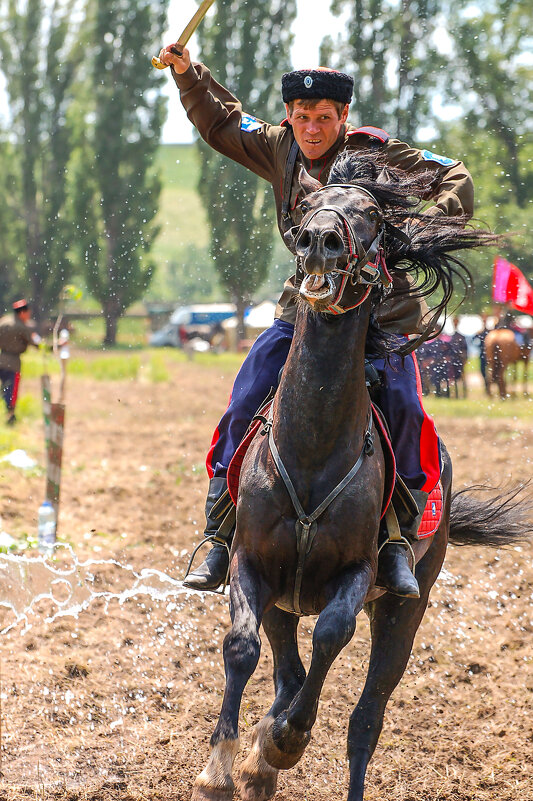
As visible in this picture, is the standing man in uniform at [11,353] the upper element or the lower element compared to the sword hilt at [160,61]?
lower

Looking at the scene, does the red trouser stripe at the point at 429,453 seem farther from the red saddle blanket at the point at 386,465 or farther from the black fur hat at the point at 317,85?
the black fur hat at the point at 317,85

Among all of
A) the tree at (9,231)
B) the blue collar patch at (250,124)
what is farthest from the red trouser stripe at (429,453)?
the tree at (9,231)

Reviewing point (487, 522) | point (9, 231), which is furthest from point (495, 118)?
point (9, 231)

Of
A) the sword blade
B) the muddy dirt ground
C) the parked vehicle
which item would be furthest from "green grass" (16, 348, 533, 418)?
the sword blade

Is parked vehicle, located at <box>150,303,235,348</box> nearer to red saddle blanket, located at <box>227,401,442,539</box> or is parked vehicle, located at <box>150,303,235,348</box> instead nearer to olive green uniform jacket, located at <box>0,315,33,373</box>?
olive green uniform jacket, located at <box>0,315,33,373</box>

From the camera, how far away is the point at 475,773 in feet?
14.4

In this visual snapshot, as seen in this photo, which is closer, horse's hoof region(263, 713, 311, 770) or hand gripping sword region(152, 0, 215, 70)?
horse's hoof region(263, 713, 311, 770)

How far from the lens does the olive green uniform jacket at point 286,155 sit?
Result: 3.71 meters

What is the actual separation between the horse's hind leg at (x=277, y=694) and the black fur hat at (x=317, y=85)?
1989 mm

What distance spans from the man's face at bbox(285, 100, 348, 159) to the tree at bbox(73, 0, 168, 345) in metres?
22.0

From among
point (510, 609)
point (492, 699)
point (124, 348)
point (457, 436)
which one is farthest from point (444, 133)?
point (124, 348)

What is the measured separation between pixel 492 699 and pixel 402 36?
8954 mm

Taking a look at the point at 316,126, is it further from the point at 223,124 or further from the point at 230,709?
the point at 230,709

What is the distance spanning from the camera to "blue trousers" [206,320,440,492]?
3.80 metres
